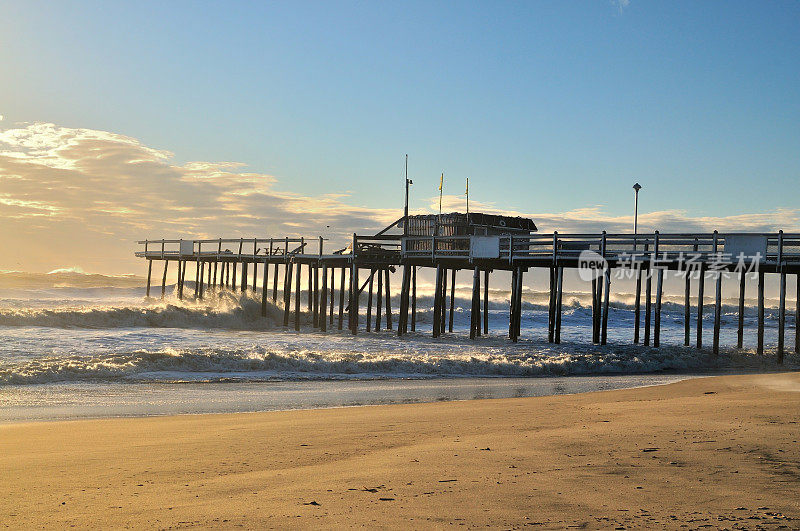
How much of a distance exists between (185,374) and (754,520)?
48.6 feet

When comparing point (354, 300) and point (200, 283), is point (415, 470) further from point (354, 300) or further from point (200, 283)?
point (200, 283)

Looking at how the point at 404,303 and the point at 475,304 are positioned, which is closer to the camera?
the point at 475,304

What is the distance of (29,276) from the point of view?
94125mm

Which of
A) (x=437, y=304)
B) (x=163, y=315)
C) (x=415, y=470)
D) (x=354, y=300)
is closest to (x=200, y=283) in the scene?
(x=163, y=315)

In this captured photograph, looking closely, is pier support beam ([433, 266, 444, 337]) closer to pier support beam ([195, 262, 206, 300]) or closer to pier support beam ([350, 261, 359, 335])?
pier support beam ([350, 261, 359, 335])

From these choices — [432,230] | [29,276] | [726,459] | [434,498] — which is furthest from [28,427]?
[29,276]

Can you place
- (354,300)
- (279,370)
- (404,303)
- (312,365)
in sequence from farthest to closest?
(354,300), (404,303), (312,365), (279,370)

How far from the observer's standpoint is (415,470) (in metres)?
5.66

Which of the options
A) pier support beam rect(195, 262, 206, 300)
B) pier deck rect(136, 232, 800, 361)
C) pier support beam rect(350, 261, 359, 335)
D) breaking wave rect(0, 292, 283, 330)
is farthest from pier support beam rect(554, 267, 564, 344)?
pier support beam rect(195, 262, 206, 300)

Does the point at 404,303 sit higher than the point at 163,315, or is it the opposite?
the point at 404,303

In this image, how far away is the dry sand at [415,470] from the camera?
4332 millimetres

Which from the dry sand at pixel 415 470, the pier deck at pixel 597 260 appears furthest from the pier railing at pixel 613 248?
the dry sand at pixel 415 470

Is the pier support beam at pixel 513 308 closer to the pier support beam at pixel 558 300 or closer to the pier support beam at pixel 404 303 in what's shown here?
the pier support beam at pixel 558 300

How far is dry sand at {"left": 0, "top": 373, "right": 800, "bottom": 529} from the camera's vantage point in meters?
4.33
